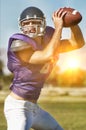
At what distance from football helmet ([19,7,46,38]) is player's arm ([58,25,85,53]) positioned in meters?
0.32

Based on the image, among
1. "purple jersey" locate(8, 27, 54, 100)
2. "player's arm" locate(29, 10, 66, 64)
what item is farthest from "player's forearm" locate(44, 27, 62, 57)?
"purple jersey" locate(8, 27, 54, 100)

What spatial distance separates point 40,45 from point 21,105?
0.62m

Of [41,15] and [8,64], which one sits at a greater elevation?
[41,15]

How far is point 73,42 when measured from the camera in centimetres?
550

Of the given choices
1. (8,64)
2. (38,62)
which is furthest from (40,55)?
(8,64)

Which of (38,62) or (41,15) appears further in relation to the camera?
(41,15)

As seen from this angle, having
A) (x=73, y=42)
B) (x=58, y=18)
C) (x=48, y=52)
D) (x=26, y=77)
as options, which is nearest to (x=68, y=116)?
(x=73, y=42)

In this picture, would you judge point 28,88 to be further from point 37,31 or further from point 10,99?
point 37,31

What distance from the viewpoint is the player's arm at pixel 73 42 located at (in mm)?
5407

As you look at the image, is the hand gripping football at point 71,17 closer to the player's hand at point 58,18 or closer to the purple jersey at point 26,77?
the player's hand at point 58,18

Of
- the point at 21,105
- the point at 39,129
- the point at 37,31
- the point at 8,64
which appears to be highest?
the point at 37,31

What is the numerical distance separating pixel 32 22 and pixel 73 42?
0.52 metres

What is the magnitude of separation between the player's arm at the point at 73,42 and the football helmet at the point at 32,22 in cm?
32

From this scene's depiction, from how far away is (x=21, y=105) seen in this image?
5090 mm
